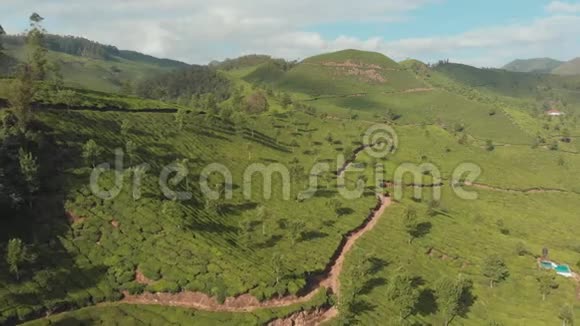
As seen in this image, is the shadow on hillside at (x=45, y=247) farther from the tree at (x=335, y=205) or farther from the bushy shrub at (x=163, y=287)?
the tree at (x=335, y=205)

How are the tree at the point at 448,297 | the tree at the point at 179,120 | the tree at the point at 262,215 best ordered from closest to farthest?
the tree at the point at 448,297 < the tree at the point at 262,215 < the tree at the point at 179,120

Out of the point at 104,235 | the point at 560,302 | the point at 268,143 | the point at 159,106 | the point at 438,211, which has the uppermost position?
the point at 159,106

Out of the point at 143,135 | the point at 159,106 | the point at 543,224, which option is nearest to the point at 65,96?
the point at 143,135

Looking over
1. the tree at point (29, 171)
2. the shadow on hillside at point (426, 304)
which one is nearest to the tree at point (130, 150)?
the tree at point (29, 171)

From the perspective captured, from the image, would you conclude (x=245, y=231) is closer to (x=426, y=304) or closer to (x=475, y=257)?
(x=426, y=304)

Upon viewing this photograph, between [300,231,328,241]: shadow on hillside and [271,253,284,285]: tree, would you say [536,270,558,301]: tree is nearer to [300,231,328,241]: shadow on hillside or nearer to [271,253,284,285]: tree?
[300,231,328,241]: shadow on hillside

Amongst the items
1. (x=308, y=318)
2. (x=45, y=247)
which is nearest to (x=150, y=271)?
(x=45, y=247)

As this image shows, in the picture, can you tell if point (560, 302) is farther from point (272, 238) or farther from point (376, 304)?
point (272, 238)
